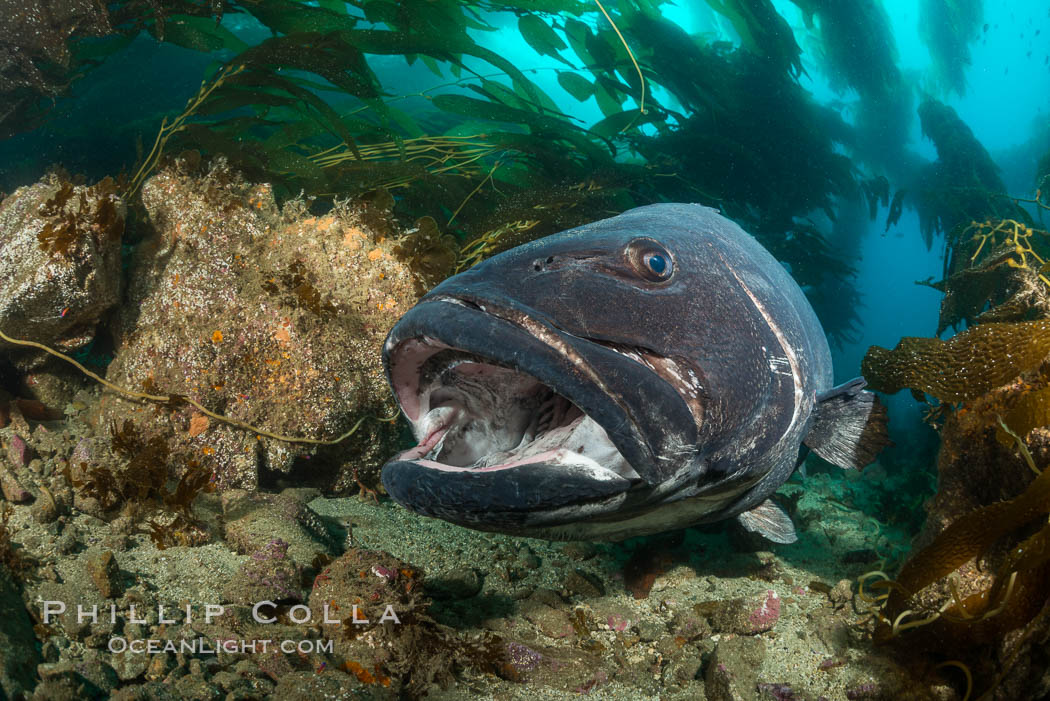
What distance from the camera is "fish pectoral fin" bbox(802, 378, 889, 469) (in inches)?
116

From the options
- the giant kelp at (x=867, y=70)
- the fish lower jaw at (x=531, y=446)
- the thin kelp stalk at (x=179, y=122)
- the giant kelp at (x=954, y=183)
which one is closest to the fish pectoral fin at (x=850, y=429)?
the fish lower jaw at (x=531, y=446)

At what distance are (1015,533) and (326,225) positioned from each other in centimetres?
494

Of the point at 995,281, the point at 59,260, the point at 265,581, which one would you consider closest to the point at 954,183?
the point at 995,281

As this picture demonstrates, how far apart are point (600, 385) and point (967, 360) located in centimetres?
314

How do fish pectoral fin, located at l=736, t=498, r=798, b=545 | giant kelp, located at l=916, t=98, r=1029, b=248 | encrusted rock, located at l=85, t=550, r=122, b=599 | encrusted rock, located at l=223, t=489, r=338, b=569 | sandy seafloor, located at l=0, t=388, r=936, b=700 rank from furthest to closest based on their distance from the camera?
1. giant kelp, located at l=916, t=98, r=1029, b=248
2. fish pectoral fin, located at l=736, t=498, r=798, b=545
3. encrusted rock, located at l=223, t=489, r=338, b=569
4. encrusted rock, located at l=85, t=550, r=122, b=599
5. sandy seafloor, located at l=0, t=388, r=936, b=700

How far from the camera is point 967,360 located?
3281 mm

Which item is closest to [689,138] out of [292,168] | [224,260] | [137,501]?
[292,168]

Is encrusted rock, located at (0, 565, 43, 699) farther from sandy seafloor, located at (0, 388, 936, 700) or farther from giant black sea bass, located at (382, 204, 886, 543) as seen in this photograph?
giant black sea bass, located at (382, 204, 886, 543)

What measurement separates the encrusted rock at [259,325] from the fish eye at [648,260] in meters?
2.65

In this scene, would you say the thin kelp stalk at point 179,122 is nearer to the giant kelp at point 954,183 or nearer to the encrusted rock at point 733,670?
the encrusted rock at point 733,670

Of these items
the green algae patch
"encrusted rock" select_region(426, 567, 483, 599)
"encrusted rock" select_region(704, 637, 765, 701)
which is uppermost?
the green algae patch

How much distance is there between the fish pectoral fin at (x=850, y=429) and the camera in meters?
2.95

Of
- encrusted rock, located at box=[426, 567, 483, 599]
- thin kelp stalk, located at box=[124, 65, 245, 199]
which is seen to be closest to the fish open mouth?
encrusted rock, located at box=[426, 567, 483, 599]

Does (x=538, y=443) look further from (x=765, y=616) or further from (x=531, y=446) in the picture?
(x=765, y=616)
